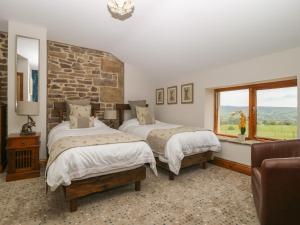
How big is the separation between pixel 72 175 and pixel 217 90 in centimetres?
332

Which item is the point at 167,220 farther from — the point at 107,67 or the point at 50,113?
Result: the point at 107,67

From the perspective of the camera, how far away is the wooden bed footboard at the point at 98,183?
183 cm

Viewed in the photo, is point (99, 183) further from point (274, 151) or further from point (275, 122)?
point (275, 122)

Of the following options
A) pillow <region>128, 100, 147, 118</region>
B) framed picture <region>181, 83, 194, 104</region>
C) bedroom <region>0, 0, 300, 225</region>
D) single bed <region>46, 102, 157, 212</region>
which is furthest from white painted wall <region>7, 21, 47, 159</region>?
framed picture <region>181, 83, 194, 104</region>

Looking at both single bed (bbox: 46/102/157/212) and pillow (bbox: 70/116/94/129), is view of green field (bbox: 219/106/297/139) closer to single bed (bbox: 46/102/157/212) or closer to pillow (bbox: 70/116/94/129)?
single bed (bbox: 46/102/157/212)

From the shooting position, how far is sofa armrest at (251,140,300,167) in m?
1.98

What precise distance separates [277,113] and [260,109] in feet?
0.91

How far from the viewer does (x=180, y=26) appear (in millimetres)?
2787

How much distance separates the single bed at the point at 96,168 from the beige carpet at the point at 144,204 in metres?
0.18

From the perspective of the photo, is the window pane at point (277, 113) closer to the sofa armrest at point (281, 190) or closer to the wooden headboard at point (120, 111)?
the sofa armrest at point (281, 190)

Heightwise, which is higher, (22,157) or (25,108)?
(25,108)

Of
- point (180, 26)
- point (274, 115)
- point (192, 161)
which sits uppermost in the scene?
point (180, 26)

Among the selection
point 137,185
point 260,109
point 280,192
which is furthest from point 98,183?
point 260,109

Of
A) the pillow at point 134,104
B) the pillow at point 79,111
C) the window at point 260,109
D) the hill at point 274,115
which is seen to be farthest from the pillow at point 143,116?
the hill at point 274,115
